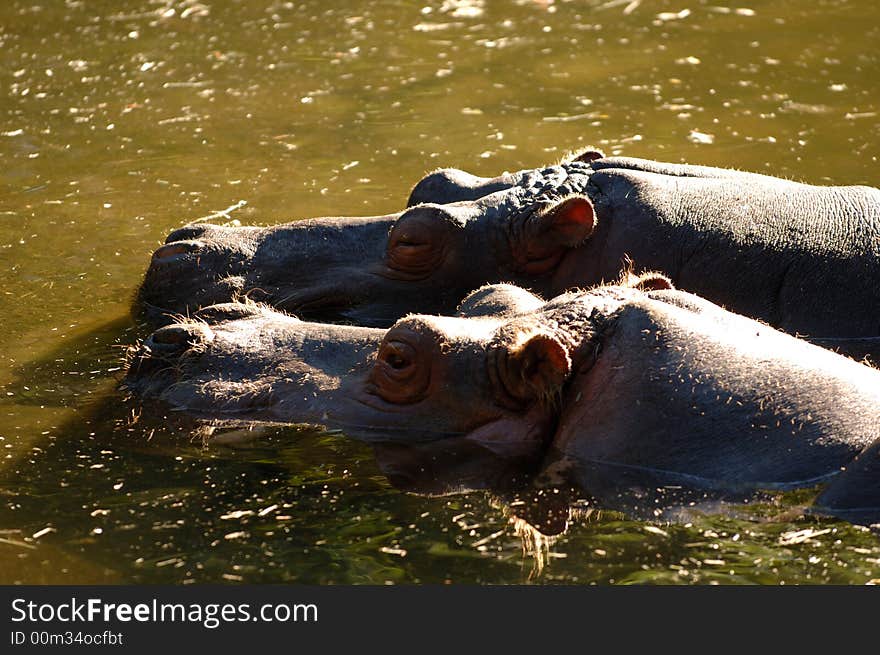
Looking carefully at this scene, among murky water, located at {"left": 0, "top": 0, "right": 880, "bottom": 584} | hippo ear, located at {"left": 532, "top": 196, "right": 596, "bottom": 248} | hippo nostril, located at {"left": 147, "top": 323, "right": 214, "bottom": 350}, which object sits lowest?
murky water, located at {"left": 0, "top": 0, "right": 880, "bottom": 584}

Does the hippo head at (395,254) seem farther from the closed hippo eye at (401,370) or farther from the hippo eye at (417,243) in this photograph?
the closed hippo eye at (401,370)

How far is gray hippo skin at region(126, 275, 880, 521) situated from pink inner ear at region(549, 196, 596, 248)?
0.91 m

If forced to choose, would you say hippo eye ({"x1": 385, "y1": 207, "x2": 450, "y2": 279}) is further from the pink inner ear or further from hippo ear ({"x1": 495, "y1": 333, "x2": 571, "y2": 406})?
hippo ear ({"x1": 495, "y1": 333, "x2": 571, "y2": 406})

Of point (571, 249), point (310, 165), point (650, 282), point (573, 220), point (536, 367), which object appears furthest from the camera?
point (310, 165)

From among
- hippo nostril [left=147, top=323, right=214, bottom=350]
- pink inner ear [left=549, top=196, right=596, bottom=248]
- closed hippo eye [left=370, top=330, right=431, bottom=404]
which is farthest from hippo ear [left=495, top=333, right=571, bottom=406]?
pink inner ear [left=549, top=196, right=596, bottom=248]

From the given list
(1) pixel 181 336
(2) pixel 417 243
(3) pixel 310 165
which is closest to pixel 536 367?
(1) pixel 181 336

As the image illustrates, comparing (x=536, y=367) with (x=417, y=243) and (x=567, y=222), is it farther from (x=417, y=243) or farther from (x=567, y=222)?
(x=417, y=243)

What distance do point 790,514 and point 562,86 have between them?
6567 mm

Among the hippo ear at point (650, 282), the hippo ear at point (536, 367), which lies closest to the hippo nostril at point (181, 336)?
the hippo ear at point (536, 367)

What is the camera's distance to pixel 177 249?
6797 millimetres

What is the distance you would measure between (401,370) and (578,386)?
2.00ft

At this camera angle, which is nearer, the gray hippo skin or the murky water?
the murky water

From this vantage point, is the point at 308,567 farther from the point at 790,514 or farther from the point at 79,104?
the point at 79,104

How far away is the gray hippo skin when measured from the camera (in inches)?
186
